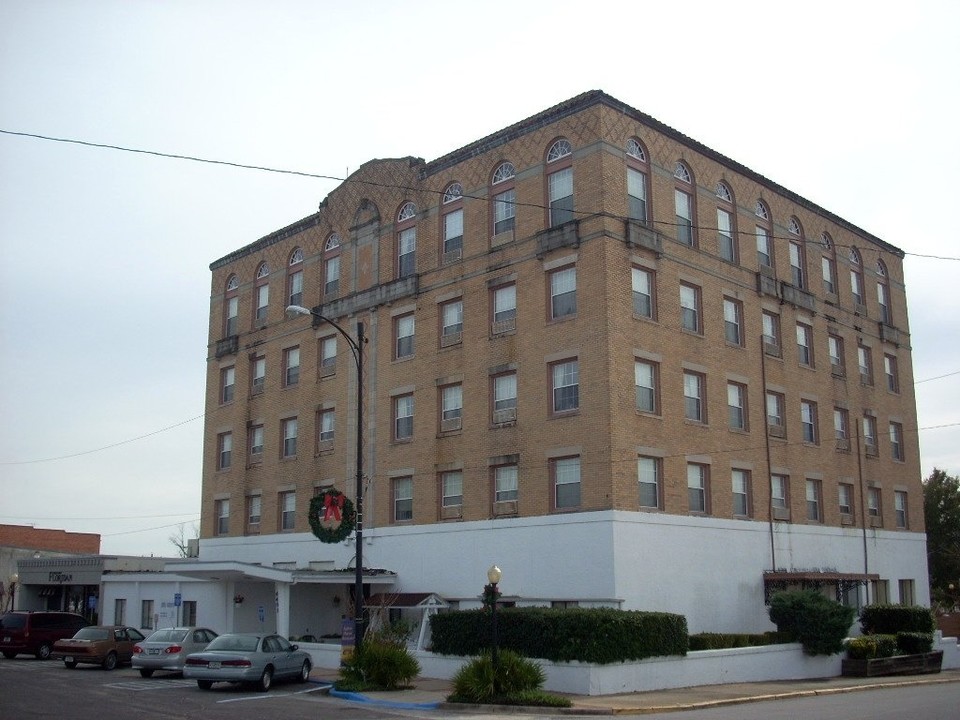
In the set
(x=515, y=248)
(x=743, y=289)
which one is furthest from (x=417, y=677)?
(x=743, y=289)

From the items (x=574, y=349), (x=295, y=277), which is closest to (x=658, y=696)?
(x=574, y=349)

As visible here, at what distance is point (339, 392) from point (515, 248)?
10545 mm

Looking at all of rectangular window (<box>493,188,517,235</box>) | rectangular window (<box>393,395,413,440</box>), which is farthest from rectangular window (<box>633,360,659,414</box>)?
rectangular window (<box>393,395,413,440</box>)

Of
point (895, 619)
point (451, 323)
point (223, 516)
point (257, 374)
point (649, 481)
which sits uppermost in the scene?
Result: point (451, 323)

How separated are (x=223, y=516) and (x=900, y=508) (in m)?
30.2

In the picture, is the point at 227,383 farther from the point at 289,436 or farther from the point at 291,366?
the point at 289,436

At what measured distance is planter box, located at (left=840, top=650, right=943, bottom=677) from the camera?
33.8 metres

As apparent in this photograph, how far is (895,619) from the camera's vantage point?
3772 cm

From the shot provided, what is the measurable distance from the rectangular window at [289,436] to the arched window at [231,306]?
6.59 m

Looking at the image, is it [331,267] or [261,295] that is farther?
[261,295]

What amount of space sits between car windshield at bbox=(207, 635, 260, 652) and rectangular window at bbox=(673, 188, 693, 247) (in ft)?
62.9

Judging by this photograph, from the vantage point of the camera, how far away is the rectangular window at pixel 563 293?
34.2 meters

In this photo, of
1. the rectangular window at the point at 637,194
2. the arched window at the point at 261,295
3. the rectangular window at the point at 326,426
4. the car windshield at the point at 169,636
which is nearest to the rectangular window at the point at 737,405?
the rectangular window at the point at 637,194

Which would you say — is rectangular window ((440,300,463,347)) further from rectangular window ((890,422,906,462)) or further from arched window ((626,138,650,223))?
rectangular window ((890,422,906,462))
